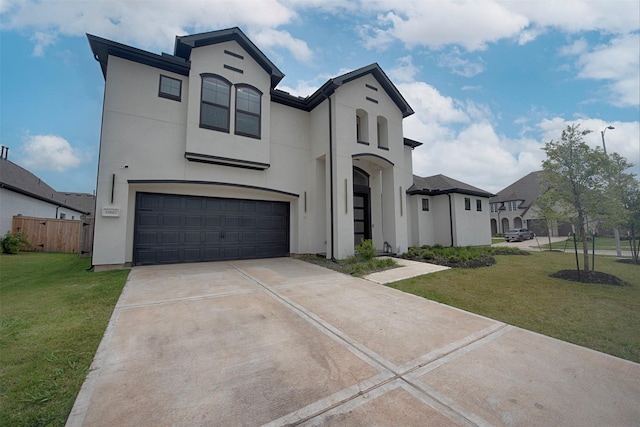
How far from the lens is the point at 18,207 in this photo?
15.1 meters

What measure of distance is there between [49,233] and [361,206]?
Result: 18.0 metres

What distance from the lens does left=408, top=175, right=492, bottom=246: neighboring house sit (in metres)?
14.8

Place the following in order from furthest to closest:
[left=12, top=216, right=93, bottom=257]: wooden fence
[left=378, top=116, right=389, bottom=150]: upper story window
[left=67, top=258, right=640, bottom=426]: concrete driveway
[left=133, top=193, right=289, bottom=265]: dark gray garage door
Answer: [left=12, top=216, right=93, bottom=257]: wooden fence
[left=378, top=116, right=389, bottom=150]: upper story window
[left=133, top=193, right=289, bottom=265]: dark gray garage door
[left=67, top=258, right=640, bottom=426]: concrete driveway

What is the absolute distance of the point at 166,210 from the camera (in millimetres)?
9031

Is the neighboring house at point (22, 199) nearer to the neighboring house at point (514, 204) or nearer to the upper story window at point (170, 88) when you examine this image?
the upper story window at point (170, 88)

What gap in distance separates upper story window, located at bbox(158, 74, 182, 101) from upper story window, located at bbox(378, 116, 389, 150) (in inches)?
332

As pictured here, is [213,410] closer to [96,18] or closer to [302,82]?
[96,18]

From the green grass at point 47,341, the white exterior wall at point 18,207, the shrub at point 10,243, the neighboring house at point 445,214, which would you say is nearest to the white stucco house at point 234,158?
the green grass at point 47,341

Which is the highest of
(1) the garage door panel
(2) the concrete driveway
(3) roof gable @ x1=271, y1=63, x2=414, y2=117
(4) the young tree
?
(3) roof gable @ x1=271, y1=63, x2=414, y2=117

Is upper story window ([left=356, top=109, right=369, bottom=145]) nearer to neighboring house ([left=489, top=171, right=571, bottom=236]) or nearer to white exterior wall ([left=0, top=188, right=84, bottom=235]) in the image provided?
white exterior wall ([left=0, top=188, right=84, bottom=235])

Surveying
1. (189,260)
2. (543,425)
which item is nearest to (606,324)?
(543,425)

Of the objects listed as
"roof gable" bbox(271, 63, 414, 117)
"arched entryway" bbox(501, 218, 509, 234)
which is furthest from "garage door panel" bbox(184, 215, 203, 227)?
"arched entryway" bbox(501, 218, 509, 234)

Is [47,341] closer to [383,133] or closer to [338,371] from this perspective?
[338,371]

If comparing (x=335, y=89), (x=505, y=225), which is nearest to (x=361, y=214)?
(x=335, y=89)
